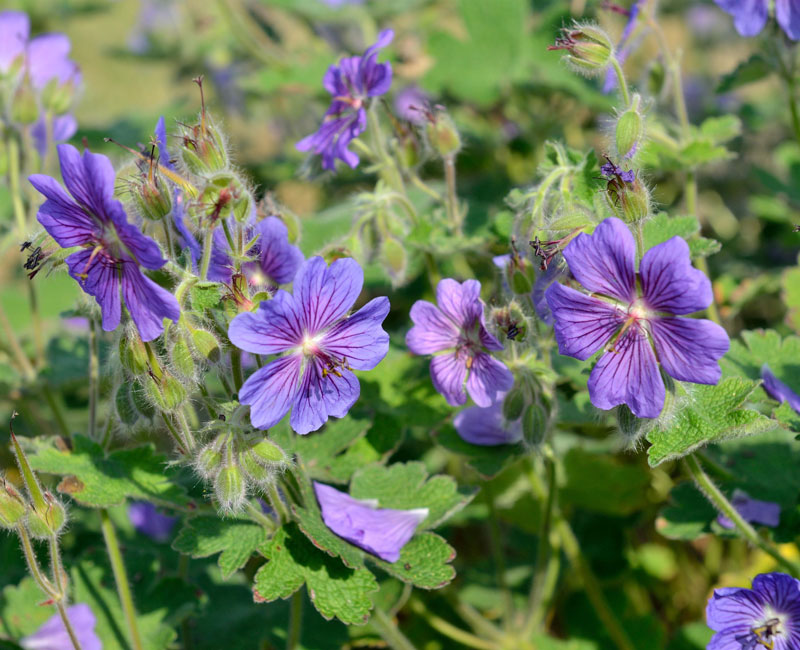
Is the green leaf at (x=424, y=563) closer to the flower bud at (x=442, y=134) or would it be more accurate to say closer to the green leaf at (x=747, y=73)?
the flower bud at (x=442, y=134)

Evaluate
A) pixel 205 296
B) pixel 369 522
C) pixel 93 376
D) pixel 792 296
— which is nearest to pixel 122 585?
pixel 93 376

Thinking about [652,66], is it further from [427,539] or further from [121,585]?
[121,585]

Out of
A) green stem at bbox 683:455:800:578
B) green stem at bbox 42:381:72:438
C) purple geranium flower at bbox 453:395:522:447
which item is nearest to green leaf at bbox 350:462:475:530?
purple geranium flower at bbox 453:395:522:447

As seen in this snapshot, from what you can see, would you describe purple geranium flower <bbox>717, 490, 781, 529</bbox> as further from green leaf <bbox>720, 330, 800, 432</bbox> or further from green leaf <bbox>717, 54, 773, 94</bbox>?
green leaf <bbox>717, 54, 773, 94</bbox>

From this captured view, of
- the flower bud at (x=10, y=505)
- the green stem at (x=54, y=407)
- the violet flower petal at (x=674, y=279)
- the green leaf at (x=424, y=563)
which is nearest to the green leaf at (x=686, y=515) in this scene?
the green leaf at (x=424, y=563)

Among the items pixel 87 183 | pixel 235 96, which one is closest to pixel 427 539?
pixel 87 183
